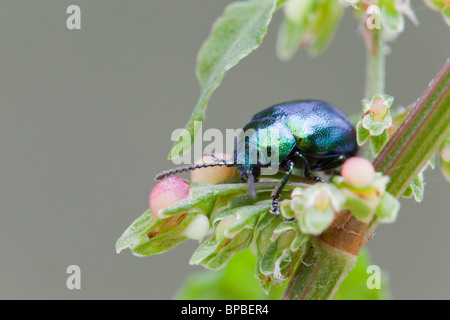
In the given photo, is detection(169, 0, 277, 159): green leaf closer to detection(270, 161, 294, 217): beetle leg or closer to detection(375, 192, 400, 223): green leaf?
detection(270, 161, 294, 217): beetle leg

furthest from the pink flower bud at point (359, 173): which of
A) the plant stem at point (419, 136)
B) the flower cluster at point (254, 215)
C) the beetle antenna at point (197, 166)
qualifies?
the beetle antenna at point (197, 166)

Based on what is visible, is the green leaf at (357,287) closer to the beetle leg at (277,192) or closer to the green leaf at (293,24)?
the beetle leg at (277,192)

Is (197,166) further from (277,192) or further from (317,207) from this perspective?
(317,207)

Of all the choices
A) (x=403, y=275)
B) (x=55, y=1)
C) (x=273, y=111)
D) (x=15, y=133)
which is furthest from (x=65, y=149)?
(x=273, y=111)

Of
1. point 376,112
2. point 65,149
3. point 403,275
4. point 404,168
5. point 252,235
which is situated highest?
point 376,112

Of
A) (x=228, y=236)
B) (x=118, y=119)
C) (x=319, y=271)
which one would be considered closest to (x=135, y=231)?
(x=228, y=236)

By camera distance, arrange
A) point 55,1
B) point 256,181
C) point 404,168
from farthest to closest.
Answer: point 55,1 < point 256,181 < point 404,168

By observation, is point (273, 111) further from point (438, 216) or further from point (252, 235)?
point (438, 216)
